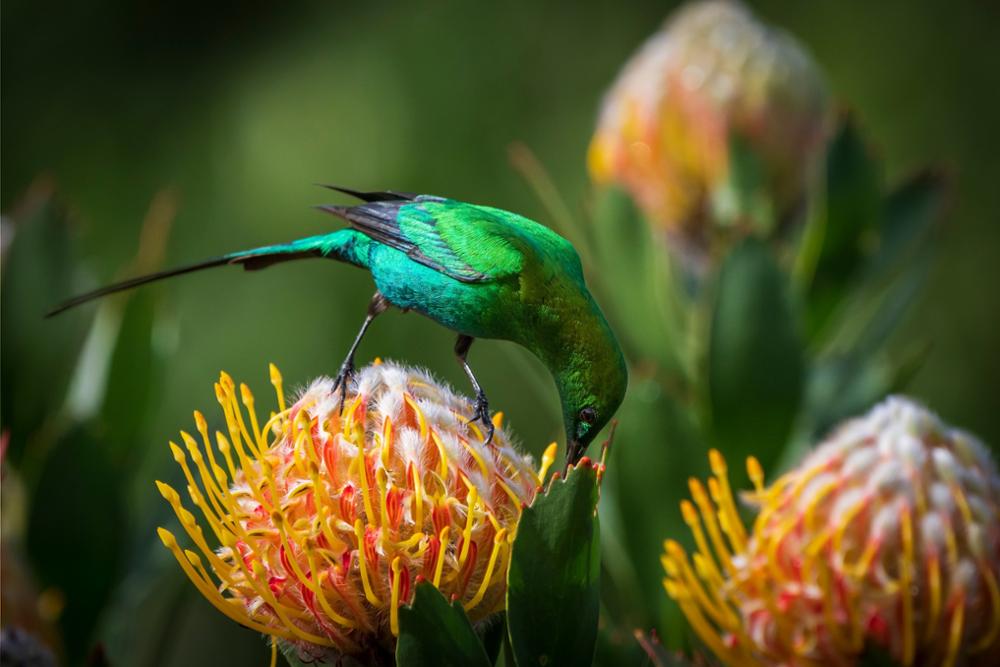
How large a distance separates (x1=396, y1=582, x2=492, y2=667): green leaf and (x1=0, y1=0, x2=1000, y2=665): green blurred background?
328 cm

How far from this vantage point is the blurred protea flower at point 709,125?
2334 mm

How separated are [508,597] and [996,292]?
4.44 m

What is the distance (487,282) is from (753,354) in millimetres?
567

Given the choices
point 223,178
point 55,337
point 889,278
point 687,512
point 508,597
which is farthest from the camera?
point 223,178

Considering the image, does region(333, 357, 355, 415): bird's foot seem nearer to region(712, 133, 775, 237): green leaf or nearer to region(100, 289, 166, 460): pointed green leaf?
region(100, 289, 166, 460): pointed green leaf

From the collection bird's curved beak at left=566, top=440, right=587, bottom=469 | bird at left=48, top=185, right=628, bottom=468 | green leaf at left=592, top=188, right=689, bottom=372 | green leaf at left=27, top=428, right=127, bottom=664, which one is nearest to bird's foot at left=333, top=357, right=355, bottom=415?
bird at left=48, top=185, right=628, bottom=468

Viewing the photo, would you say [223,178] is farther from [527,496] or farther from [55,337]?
[527,496]

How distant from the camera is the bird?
1348 millimetres

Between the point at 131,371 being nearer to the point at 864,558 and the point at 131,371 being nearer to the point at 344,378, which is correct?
the point at 344,378

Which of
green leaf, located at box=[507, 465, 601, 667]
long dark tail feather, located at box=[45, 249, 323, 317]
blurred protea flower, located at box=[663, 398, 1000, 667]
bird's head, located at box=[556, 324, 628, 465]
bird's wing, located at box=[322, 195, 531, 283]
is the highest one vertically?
long dark tail feather, located at box=[45, 249, 323, 317]

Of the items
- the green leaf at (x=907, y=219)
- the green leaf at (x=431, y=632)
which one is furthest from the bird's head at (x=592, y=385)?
the green leaf at (x=907, y=219)

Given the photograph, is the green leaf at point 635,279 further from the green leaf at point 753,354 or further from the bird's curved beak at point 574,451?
the bird's curved beak at point 574,451

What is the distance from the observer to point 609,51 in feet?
17.7

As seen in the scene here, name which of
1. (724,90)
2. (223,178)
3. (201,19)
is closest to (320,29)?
(201,19)
